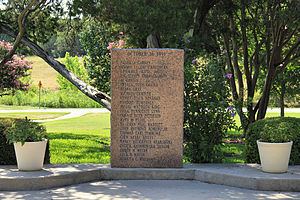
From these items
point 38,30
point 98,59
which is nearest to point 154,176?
point 38,30

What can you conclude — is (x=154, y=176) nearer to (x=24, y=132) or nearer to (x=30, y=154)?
(x=30, y=154)

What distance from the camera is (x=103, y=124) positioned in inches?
1030

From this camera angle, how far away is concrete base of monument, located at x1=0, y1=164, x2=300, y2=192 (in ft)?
27.5

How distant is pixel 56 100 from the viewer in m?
43.7

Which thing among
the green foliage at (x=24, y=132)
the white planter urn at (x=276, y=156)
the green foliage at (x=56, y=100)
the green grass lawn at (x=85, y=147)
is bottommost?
the green grass lawn at (x=85, y=147)

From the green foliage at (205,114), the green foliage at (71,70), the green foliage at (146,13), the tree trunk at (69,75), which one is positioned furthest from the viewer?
the green foliage at (71,70)

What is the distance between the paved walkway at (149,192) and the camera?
7.96 metres

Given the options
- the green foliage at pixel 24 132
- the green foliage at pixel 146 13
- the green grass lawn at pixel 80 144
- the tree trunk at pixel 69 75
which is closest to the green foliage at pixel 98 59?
the green grass lawn at pixel 80 144

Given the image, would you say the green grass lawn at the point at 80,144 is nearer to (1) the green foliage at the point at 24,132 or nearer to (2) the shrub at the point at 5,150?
(2) the shrub at the point at 5,150

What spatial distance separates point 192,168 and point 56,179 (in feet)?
7.24

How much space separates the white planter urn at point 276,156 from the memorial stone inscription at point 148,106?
1413mm

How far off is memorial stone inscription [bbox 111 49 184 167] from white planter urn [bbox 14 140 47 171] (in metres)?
1.22

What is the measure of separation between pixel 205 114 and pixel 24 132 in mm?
3154

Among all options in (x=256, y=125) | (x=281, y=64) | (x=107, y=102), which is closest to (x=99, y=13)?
(x=107, y=102)
